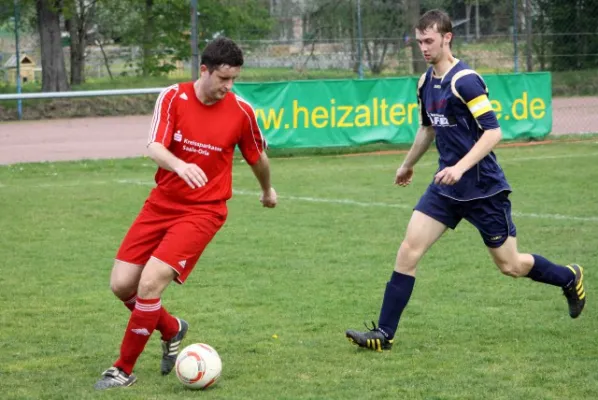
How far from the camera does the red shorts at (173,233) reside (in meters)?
5.65

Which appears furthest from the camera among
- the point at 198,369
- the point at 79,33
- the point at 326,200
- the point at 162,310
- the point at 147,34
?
the point at 79,33

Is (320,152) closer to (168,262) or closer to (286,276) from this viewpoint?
(286,276)

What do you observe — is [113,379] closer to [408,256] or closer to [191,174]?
[191,174]

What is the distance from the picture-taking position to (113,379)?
560 cm

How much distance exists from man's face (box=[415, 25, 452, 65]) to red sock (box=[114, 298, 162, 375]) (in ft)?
6.73

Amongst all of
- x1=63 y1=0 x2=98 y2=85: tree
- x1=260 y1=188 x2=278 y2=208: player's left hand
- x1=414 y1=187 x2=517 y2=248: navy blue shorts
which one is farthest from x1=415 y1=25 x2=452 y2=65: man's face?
x1=63 y1=0 x2=98 y2=85: tree

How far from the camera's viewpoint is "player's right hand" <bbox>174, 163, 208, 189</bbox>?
536cm

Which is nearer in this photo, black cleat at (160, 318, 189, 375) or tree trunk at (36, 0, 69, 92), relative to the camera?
black cleat at (160, 318, 189, 375)

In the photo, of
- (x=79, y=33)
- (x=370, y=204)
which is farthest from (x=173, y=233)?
(x=79, y=33)

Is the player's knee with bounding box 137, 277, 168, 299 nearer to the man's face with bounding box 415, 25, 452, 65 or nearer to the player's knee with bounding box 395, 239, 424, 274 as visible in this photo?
the player's knee with bounding box 395, 239, 424, 274

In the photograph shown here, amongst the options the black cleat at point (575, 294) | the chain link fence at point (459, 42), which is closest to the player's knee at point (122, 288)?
the black cleat at point (575, 294)

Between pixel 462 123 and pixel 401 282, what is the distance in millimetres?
1004

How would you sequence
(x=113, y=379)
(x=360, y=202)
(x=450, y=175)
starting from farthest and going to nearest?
(x=360, y=202)
(x=450, y=175)
(x=113, y=379)

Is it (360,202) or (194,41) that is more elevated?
(194,41)
